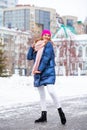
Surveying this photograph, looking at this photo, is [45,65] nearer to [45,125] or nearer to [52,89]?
[52,89]

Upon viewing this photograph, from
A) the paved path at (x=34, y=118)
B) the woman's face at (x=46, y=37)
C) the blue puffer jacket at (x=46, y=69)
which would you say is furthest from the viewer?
the woman's face at (x=46, y=37)

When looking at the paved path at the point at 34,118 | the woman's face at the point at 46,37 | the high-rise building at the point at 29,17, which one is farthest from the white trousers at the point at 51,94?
the high-rise building at the point at 29,17

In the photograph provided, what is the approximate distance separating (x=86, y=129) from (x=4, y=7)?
17253 cm

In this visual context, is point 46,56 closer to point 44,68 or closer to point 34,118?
point 44,68

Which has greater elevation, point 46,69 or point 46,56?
point 46,56

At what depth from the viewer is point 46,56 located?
22.7 feet

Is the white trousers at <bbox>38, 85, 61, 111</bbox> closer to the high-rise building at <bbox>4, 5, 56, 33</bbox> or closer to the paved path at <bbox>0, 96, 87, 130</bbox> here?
the paved path at <bbox>0, 96, 87, 130</bbox>

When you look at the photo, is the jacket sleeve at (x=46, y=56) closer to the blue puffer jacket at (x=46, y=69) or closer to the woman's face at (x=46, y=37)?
the blue puffer jacket at (x=46, y=69)

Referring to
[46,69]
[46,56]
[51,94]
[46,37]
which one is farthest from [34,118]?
[46,37]

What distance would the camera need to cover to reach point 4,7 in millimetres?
176500

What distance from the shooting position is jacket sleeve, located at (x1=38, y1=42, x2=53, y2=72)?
22.6 feet

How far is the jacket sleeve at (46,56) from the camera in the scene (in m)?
6.89

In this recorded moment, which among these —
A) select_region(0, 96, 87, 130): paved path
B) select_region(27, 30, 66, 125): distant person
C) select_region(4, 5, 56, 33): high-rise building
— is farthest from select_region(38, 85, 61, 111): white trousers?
select_region(4, 5, 56, 33): high-rise building

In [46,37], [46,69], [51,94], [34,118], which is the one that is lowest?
[34,118]
